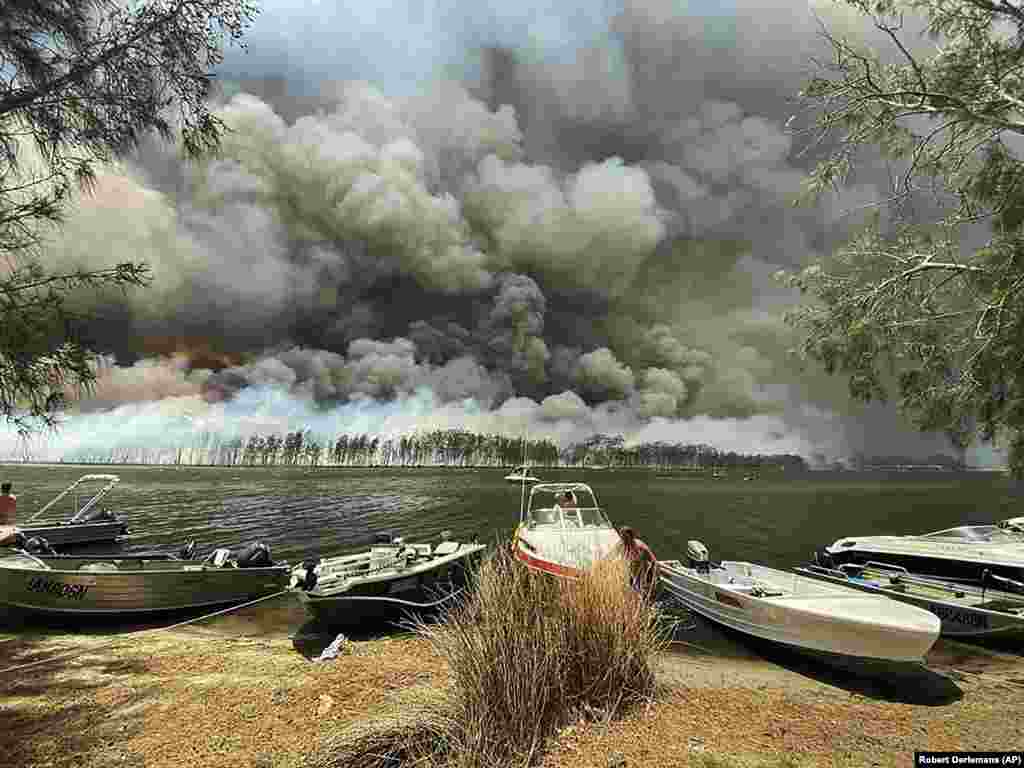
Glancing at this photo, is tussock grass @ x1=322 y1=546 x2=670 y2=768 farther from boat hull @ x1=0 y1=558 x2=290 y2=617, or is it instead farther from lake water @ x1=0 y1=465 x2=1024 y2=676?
boat hull @ x1=0 y1=558 x2=290 y2=617

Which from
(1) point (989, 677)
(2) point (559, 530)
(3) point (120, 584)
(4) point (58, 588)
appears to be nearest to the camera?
(1) point (989, 677)

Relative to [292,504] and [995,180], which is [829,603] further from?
[292,504]

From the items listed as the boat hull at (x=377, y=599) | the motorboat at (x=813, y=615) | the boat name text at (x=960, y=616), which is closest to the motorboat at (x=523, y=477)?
the boat hull at (x=377, y=599)

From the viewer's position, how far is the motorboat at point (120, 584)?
427 inches

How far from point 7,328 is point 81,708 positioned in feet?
15.3

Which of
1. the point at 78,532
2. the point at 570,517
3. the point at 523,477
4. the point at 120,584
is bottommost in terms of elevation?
the point at 78,532

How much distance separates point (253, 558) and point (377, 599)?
4.77 metres

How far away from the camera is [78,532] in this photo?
18609 millimetres

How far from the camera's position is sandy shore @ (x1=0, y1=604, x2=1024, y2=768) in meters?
4.78

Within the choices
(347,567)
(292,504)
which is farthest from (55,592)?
(292,504)

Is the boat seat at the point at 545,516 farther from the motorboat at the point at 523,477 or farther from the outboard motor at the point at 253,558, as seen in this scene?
the outboard motor at the point at 253,558

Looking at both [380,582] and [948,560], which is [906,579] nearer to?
[948,560]

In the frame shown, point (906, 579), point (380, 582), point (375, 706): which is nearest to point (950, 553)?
point (906, 579)

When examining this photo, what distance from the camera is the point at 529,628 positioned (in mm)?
4805
